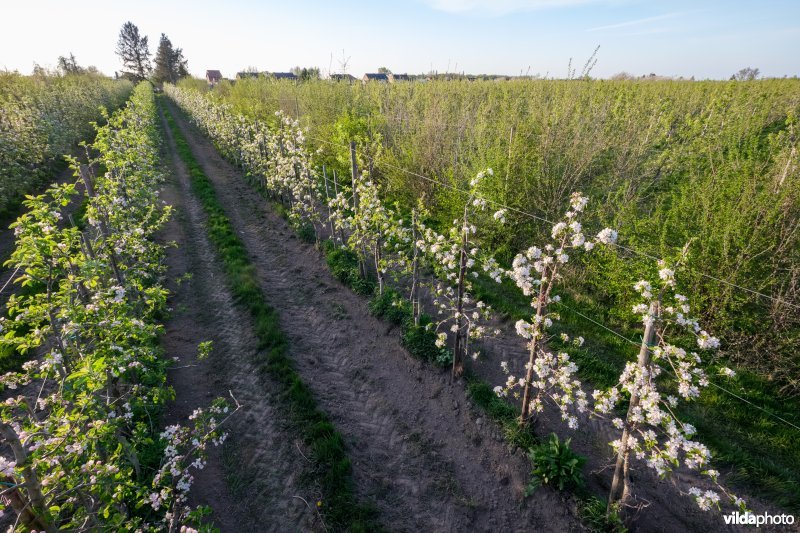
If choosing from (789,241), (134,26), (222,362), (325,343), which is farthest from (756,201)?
(134,26)

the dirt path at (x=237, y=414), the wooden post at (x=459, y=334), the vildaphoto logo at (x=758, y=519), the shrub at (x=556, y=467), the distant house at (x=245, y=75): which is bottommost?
the dirt path at (x=237, y=414)

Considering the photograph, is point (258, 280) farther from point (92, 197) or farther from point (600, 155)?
point (600, 155)

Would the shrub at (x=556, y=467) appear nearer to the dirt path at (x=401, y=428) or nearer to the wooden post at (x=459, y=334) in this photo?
the dirt path at (x=401, y=428)

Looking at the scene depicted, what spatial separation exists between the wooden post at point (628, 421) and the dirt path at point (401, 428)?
1.83 ft

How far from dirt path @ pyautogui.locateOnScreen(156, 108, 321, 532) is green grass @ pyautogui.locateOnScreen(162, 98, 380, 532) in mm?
176

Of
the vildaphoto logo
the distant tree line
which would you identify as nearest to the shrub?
the vildaphoto logo

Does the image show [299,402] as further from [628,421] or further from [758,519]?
[758,519]

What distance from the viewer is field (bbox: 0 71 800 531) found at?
138 inches

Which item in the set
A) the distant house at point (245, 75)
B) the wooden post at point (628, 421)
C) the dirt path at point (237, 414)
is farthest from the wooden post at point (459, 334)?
the distant house at point (245, 75)

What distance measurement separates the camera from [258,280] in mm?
8891

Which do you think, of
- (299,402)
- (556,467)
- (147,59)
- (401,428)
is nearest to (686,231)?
(556,467)

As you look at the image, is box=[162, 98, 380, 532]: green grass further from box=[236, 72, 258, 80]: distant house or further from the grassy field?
box=[236, 72, 258, 80]: distant house

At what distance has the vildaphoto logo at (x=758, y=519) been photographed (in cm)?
400

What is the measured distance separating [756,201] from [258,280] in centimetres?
918
